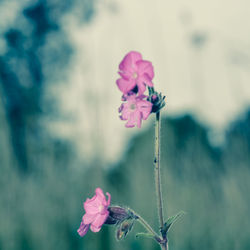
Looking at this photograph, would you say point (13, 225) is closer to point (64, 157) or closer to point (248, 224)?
point (64, 157)

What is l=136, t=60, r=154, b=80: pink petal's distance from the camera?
0.48 meters

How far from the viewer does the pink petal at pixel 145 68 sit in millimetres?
481

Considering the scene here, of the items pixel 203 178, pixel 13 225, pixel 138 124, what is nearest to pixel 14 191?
pixel 13 225

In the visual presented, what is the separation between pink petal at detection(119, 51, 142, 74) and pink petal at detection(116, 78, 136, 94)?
16 millimetres

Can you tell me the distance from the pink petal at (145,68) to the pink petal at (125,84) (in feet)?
0.06

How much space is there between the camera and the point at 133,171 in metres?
1.57

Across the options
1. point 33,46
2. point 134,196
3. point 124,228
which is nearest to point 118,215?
point 124,228

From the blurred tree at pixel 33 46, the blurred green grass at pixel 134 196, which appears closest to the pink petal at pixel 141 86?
the blurred green grass at pixel 134 196

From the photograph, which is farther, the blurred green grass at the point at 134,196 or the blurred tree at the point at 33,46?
the blurred tree at the point at 33,46

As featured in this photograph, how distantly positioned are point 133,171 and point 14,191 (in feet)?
1.67

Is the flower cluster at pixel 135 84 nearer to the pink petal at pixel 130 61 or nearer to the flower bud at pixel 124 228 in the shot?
the pink petal at pixel 130 61

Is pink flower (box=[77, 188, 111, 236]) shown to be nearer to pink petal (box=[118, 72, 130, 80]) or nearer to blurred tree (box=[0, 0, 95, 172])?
pink petal (box=[118, 72, 130, 80])

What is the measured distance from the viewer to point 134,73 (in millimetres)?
496

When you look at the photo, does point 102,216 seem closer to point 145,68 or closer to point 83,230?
point 83,230
